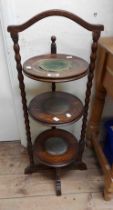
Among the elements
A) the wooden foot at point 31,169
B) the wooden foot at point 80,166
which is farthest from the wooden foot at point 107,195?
the wooden foot at point 31,169

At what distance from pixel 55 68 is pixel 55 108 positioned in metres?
0.23

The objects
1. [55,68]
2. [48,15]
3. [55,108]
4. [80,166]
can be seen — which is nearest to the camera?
[48,15]

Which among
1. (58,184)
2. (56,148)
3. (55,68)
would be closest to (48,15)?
(55,68)

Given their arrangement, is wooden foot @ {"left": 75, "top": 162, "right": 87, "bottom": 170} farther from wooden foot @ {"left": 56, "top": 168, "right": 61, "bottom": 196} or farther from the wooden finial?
the wooden finial

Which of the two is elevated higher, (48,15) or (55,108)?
(48,15)

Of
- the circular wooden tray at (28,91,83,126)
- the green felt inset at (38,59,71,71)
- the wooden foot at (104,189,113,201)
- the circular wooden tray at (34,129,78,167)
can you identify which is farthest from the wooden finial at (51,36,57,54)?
the wooden foot at (104,189,113,201)

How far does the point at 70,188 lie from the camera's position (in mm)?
1294

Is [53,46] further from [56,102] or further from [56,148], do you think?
[56,148]

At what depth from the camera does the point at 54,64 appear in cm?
101

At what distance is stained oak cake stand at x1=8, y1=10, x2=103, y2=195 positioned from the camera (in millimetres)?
890

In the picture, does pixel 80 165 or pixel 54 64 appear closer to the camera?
pixel 54 64

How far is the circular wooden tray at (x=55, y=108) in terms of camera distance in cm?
103

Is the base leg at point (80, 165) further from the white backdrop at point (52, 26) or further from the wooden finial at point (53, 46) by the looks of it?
the wooden finial at point (53, 46)

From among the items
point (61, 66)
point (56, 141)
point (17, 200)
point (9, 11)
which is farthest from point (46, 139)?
point (9, 11)
